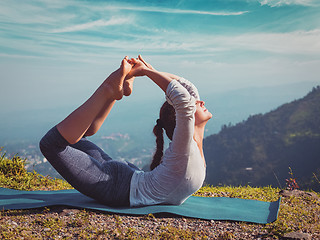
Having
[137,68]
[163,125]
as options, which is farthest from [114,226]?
[137,68]

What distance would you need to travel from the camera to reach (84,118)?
3.54 meters

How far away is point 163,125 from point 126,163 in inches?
28.9

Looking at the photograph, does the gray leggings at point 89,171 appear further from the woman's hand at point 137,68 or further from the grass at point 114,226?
the woman's hand at point 137,68

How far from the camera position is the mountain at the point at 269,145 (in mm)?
43844

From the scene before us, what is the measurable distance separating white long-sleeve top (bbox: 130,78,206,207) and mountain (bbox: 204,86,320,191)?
126 feet

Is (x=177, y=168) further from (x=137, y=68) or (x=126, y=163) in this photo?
(x=137, y=68)

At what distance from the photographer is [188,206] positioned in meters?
4.38

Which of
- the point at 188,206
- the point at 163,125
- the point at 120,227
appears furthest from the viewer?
the point at 188,206

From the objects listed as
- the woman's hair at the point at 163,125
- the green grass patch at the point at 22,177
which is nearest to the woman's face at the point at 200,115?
the woman's hair at the point at 163,125

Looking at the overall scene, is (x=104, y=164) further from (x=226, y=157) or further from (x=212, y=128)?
(x=212, y=128)

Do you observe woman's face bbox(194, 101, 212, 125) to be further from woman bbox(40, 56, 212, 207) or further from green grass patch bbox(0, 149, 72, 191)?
green grass patch bbox(0, 149, 72, 191)

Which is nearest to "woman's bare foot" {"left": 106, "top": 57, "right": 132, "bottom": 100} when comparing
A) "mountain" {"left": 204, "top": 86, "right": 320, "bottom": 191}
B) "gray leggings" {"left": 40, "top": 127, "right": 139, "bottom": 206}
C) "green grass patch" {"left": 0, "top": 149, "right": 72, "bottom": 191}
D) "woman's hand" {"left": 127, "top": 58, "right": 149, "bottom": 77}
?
"woman's hand" {"left": 127, "top": 58, "right": 149, "bottom": 77}

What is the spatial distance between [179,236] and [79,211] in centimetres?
130

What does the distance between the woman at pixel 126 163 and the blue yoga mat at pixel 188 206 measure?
15 cm
